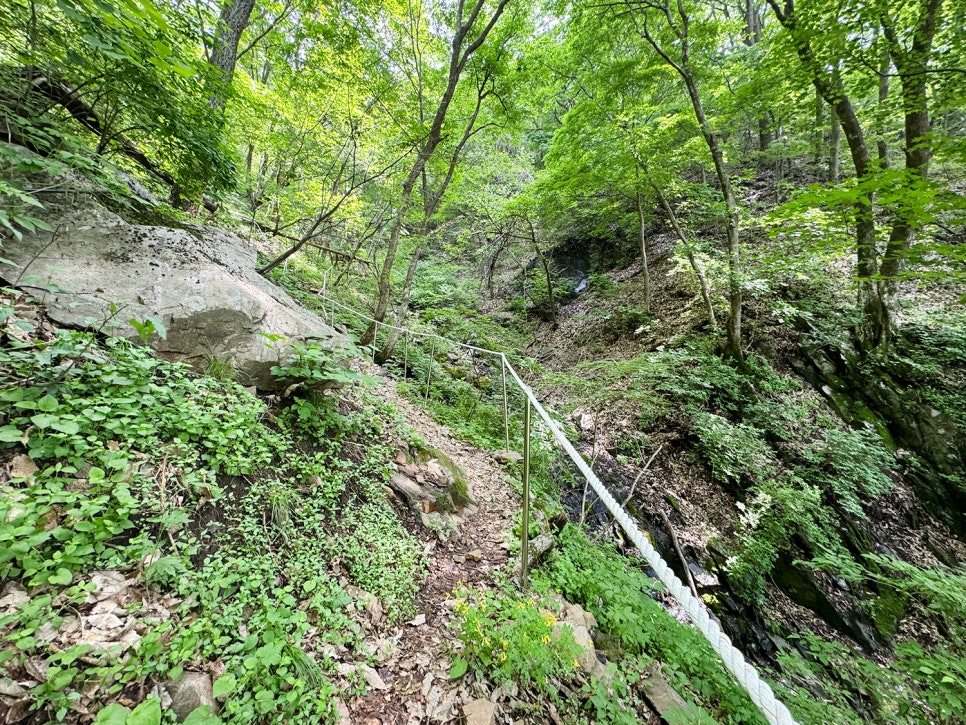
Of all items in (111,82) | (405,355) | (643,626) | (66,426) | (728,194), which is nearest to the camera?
(66,426)

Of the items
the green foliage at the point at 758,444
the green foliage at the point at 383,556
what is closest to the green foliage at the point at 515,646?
the green foliage at the point at 383,556

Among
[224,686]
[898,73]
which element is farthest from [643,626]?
[898,73]

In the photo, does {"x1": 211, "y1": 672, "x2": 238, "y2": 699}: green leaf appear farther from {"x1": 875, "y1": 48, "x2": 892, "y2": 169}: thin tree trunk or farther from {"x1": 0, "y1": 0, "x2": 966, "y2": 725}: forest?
{"x1": 875, "y1": 48, "x2": 892, "y2": 169}: thin tree trunk

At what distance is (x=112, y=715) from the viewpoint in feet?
4.16

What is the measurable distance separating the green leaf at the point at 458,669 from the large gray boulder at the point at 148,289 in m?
2.64

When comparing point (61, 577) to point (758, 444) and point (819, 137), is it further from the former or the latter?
point (819, 137)

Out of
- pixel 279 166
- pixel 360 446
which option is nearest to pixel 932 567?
pixel 360 446

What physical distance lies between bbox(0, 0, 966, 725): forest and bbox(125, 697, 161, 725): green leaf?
1 cm

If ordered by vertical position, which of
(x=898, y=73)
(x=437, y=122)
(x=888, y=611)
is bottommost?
(x=888, y=611)

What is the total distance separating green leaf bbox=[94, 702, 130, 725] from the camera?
1240 millimetres

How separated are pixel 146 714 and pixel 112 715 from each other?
0.10m

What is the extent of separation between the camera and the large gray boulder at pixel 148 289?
2.65 m

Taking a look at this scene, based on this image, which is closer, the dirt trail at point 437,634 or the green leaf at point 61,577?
the green leaf at point 61,577

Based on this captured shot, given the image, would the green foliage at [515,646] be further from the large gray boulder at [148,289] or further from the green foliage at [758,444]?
the green foliage at [758,444]
